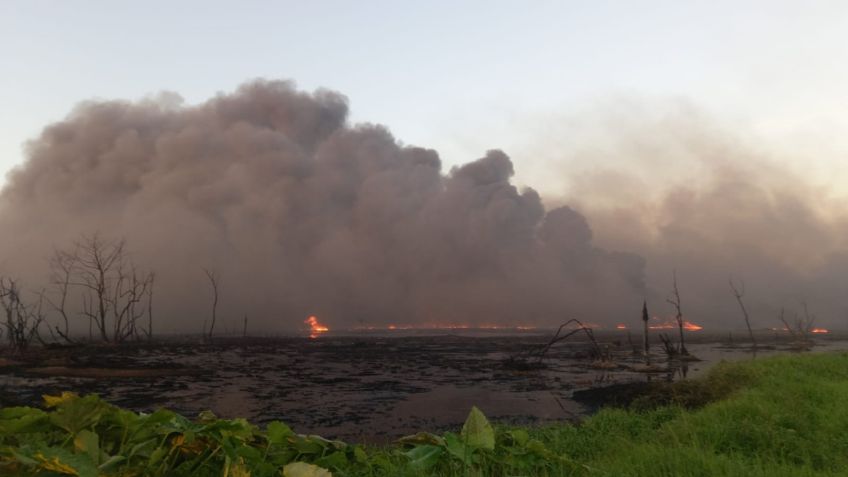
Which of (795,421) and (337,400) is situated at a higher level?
(795,421)

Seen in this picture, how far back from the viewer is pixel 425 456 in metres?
2.21

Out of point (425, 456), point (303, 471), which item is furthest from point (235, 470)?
point (425, 456)

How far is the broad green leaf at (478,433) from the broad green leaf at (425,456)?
5.6 inches

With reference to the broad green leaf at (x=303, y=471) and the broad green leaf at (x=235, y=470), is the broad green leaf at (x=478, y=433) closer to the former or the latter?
the broad green leaf at (x=303, y=471)

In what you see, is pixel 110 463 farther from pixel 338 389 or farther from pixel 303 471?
pixel 338 389

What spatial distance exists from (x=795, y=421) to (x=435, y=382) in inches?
1132

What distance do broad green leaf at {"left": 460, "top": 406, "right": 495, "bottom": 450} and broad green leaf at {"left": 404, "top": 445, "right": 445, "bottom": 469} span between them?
0.14m

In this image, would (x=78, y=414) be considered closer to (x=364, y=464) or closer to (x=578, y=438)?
(x=364, y=464)

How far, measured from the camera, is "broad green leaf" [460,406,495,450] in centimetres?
221

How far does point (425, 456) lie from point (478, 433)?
26 centimetres

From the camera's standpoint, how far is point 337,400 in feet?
89.3

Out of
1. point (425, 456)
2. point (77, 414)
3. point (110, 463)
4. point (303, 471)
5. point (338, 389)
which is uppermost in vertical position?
point (77, 414)

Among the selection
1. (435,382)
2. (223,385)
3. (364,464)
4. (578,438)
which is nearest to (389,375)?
(435,382)

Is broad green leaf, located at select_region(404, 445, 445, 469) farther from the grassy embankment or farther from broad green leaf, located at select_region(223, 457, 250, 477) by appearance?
broad green leaf, located at select_region(223, 457, 250, 477)
